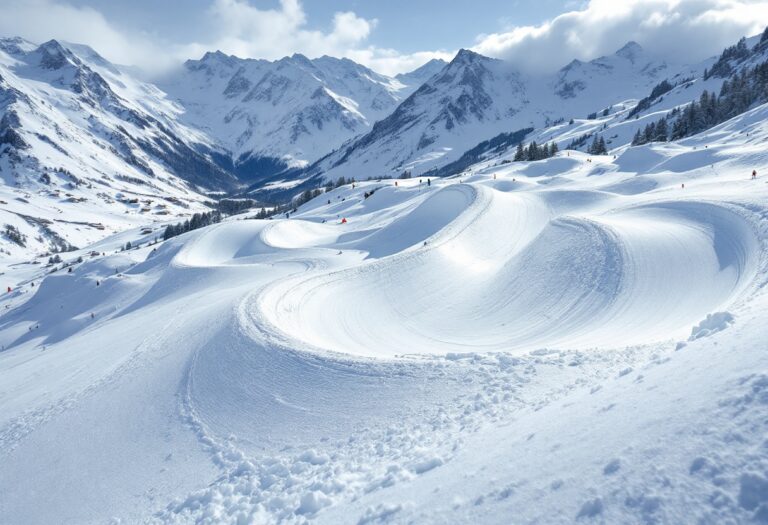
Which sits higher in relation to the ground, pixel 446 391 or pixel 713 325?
pixel 713 325

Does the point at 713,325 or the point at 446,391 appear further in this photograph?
the point at 446,391

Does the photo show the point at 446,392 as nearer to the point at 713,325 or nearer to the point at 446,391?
the point at 446,391

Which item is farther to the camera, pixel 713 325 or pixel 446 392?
pixel 446 392

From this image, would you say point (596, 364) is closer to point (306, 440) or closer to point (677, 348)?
point (677, 348)

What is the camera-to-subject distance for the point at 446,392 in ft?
34.2

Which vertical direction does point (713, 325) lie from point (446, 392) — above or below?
above

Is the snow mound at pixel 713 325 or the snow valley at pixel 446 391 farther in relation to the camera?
the snow mound at pixel 713 325

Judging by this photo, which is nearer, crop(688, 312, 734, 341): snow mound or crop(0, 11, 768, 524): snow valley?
crop(0, 11, 768, 524): snow valley

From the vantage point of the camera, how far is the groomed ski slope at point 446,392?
229 inches

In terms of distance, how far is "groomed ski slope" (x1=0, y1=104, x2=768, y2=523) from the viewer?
5.82 meters

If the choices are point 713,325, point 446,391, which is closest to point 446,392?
point 446,391

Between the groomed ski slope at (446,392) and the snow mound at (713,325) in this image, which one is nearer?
the groomed ski slope at (446,392)

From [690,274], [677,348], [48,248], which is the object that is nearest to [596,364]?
[677,348]

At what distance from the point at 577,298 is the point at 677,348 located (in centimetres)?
772
